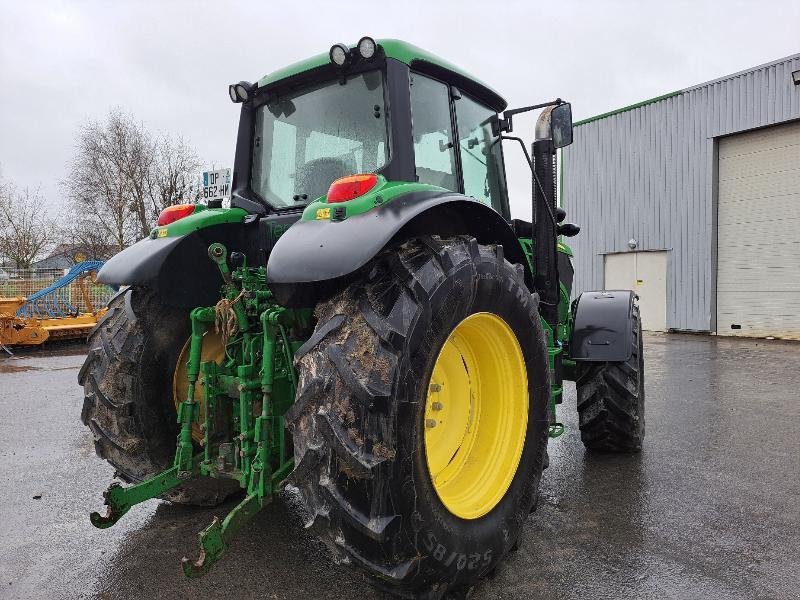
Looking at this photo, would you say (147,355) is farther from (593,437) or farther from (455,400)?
(593,437)

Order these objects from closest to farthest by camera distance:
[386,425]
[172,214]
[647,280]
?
[386,425] < [172,214] < [647,280]

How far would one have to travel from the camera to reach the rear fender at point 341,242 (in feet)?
6.70

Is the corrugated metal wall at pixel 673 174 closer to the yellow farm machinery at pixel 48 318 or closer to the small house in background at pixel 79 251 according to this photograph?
the yellow farm machinery at pixel 48 318

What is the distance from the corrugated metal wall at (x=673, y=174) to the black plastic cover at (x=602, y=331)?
43.7 feet

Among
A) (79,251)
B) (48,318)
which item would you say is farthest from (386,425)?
(79,251)

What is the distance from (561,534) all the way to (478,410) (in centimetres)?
87

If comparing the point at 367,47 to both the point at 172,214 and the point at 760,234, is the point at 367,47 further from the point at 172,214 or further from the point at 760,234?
the point at 760,234

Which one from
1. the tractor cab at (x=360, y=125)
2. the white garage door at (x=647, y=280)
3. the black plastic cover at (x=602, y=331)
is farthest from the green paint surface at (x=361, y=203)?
the white garage door at (x=647, y=280)

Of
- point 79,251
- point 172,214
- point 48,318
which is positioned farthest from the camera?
point 79,251

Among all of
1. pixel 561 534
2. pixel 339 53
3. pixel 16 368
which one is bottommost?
pixel 16 368

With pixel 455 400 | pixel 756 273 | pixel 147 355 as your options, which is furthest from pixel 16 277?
pixel 756 273

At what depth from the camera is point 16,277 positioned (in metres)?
17.7

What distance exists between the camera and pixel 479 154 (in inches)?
147

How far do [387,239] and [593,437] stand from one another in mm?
3069
